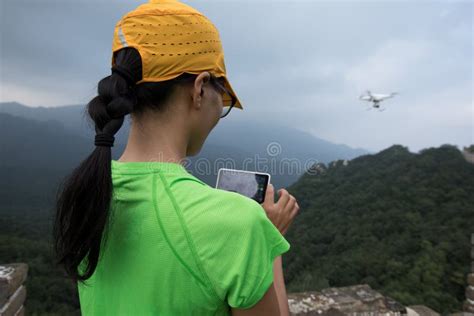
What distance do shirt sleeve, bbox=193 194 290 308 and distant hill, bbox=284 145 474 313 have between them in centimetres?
1001

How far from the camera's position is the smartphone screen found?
882mm

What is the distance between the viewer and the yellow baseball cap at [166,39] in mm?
618

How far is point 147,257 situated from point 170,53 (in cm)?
39

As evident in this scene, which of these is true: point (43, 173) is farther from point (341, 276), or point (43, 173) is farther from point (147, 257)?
point (147, 257)

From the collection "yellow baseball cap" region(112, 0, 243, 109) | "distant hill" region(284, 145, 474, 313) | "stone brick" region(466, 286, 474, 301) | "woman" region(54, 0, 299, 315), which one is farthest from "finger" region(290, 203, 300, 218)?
"distant hill" region(284, 145, 474, 313)

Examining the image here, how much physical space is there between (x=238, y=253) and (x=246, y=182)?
447mm

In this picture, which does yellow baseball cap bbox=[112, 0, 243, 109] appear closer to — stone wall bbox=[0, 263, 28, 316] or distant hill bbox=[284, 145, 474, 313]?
stone wall bbox=[0, 263, 28, 316]

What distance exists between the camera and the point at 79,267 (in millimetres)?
643

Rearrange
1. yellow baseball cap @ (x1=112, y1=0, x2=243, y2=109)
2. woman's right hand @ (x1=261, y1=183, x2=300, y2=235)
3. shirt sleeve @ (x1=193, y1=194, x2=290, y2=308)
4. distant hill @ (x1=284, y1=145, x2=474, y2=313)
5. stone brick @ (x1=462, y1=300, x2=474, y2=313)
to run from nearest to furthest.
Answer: shirt sleeve @ (x1=193, y1=194, x2=290, y2=308)
yellow baseball cap @ (x1=112, y1=0, x2=243, y2=109)
woman's right hand @ (x1=261, y1=183, x2=300, y2=235)
stone brick @ (x1=462, y1=300, x2=474, y2=313)
distant hill @ (x1=284, y1=145, x2=474, y2=313)

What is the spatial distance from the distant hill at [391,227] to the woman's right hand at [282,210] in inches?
382

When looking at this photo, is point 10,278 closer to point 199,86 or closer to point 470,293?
point 199,86

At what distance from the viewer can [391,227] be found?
18281 millimetres

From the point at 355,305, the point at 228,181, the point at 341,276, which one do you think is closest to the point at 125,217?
the point at 228,181

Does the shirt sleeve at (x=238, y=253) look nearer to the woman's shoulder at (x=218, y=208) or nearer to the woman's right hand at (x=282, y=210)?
the woman's shoulder at (x=218, y=208)
